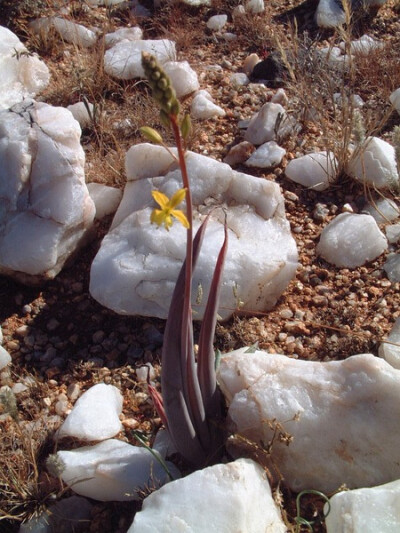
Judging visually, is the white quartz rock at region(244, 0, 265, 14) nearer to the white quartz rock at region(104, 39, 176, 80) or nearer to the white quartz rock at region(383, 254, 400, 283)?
the white quartz rock at region(104, 39, 176, 80)

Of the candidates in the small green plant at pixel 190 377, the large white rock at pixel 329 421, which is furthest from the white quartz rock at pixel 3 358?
the large white rock at pixel 329 421

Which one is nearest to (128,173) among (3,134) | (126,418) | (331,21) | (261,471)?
(3,134)

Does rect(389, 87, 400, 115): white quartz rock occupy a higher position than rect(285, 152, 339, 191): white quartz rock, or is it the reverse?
rect(389, 87, 400, 115): white quartz rock

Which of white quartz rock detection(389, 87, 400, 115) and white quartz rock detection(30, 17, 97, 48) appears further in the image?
white quartz rock detection(30, 17, 97, 48)

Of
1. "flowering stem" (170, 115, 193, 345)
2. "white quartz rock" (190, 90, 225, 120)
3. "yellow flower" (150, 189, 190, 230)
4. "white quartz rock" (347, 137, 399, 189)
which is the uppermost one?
"yellow flower" (150, 189, 190, 230)

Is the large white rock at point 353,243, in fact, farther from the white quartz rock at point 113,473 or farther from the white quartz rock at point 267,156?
the white quartz rock at point 113,473

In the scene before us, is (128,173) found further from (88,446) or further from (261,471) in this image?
(261,471)

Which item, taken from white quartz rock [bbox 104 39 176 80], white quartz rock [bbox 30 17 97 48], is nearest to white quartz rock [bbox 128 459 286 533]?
white quartz rock [bbox 104 39 176 80]
